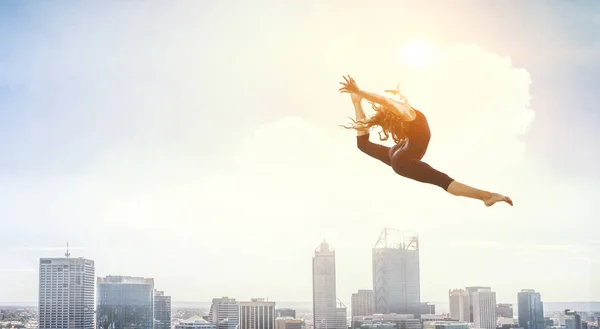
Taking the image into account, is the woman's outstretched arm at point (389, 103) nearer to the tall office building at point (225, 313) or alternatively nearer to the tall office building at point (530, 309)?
the tall office building at point (530, 309)

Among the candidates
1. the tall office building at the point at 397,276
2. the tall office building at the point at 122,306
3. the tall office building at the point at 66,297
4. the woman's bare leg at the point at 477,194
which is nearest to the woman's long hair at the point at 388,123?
the woman's bare leg at the point at 477,194

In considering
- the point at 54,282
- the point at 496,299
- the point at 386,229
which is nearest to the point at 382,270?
the point at 496,299

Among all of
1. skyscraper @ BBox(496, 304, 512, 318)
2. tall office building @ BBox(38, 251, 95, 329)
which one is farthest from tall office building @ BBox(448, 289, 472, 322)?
tall office building @ BBox(38, 251, 95, 329)

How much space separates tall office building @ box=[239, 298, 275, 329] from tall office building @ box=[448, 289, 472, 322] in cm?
190

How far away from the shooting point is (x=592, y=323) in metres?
8.13

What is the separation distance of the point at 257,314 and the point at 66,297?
108 inches

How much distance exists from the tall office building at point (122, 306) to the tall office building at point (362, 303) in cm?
236

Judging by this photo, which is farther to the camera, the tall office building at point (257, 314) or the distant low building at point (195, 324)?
the distant low building at point (195, 324)

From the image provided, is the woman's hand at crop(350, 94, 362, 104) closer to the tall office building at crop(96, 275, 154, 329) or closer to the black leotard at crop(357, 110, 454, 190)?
the black leotard at crop(357, 110, 454, 190)

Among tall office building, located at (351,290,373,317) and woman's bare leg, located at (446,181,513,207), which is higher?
woman's bare leg, located at (446,181,513,207)

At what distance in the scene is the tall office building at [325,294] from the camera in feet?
27.0

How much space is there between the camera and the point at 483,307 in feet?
33.1

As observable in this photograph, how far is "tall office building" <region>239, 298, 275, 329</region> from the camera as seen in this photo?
397 inches

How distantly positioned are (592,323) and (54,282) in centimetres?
682
